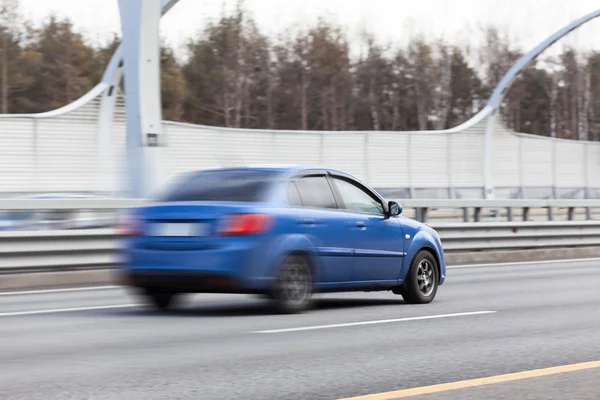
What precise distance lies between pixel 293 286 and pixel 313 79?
92.2m

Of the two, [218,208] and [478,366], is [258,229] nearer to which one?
[218,208]

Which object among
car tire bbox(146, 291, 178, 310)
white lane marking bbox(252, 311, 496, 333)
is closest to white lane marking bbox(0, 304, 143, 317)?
car tire bbox(146, 291, 178, 310)

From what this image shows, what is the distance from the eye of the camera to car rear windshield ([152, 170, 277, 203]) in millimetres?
11625

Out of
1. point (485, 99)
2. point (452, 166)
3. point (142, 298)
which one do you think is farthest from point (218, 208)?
point (485, 99)

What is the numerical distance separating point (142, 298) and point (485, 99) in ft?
350

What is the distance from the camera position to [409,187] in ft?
157

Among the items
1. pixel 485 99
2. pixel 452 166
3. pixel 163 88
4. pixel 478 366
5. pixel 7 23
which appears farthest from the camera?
pixel 485 99

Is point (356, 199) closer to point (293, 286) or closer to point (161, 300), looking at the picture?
point (293, 286)

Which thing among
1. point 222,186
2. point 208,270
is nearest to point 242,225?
point 208,270

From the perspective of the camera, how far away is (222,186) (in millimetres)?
11820

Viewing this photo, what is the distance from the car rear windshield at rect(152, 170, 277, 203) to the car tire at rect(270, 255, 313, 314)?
2.23 feet

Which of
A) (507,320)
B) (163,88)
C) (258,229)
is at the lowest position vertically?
(507,320)

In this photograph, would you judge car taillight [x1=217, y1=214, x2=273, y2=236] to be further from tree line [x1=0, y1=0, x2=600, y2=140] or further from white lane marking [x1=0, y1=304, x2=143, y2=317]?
tree line [x1=0, y1=0, x2=600, y2=140]

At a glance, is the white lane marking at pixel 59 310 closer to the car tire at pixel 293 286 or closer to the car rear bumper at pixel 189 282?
the car rear bumper at pixel 189 282
